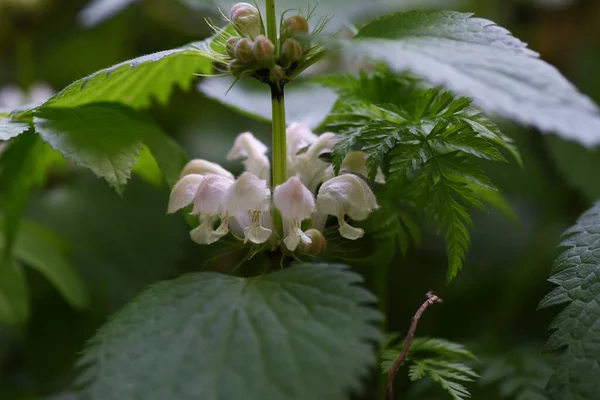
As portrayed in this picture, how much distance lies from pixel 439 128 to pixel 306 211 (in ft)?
0.42

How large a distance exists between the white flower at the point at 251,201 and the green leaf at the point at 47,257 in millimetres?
444

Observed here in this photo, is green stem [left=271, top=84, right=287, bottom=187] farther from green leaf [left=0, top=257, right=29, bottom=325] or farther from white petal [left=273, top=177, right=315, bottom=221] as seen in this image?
green leaf [left=0, top=257, right=29, bottom=325]

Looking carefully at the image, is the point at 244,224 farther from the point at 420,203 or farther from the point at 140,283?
the point at 140,283

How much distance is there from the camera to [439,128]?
504 mm

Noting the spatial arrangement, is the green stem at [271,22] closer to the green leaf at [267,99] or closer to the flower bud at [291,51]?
the flower bud at [291,51]

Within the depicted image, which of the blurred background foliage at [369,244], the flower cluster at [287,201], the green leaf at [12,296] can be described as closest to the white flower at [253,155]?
the flower cluster at [287,201]

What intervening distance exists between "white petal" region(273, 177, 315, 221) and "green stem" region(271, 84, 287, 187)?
0.04 m

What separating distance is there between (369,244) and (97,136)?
37 centimetres

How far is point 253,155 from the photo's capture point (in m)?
0.63

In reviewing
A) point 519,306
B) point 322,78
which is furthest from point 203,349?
point 519,306

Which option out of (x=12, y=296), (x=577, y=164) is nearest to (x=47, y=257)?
(x=12, y=296)

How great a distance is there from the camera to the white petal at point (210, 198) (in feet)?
1.68

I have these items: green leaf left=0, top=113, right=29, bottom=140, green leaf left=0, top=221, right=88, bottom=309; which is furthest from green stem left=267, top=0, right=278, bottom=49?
green leaf left=0, top=221, right=88, bottom=309

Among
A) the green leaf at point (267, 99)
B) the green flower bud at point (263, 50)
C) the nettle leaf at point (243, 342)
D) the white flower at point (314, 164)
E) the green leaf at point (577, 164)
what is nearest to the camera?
the nettle leaf at point (243, 342)
